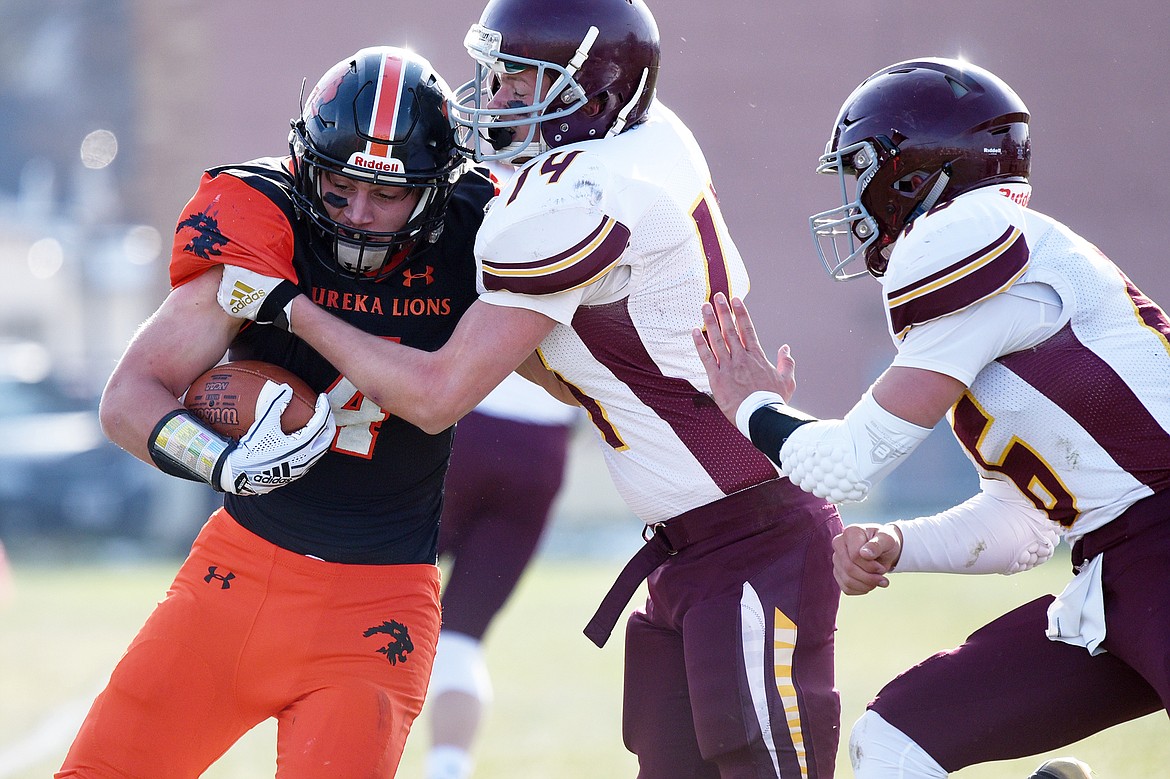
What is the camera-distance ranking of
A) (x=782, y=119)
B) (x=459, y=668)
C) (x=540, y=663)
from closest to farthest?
(x=459, y=668)
(x=540, y=663)
(x=782, y=119)

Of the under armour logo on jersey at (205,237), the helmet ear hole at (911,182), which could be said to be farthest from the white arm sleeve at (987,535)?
the under armour logo on jersey at (205,237)

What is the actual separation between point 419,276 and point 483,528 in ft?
4.47

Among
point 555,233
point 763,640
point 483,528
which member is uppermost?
point 555,233

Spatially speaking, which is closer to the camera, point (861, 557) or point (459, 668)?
point (861, 557)

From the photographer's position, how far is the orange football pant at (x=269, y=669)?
2.53 m

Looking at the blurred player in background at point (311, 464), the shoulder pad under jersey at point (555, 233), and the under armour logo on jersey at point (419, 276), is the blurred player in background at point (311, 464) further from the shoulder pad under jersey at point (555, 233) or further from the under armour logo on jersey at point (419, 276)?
the shoulder pad under jersey at point (555, 233)

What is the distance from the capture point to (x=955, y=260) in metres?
2.33

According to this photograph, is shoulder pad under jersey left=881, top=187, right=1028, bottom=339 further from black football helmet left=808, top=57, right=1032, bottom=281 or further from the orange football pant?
the orange football pant

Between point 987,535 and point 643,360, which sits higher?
point 643,360

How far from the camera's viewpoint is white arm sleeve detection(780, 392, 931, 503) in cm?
237

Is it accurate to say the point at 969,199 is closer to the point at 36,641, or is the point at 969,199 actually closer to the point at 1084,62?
the point at 36,641

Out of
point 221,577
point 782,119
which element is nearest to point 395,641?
point 221,577

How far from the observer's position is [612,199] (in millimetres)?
2570

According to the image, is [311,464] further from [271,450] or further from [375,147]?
[375,147]
